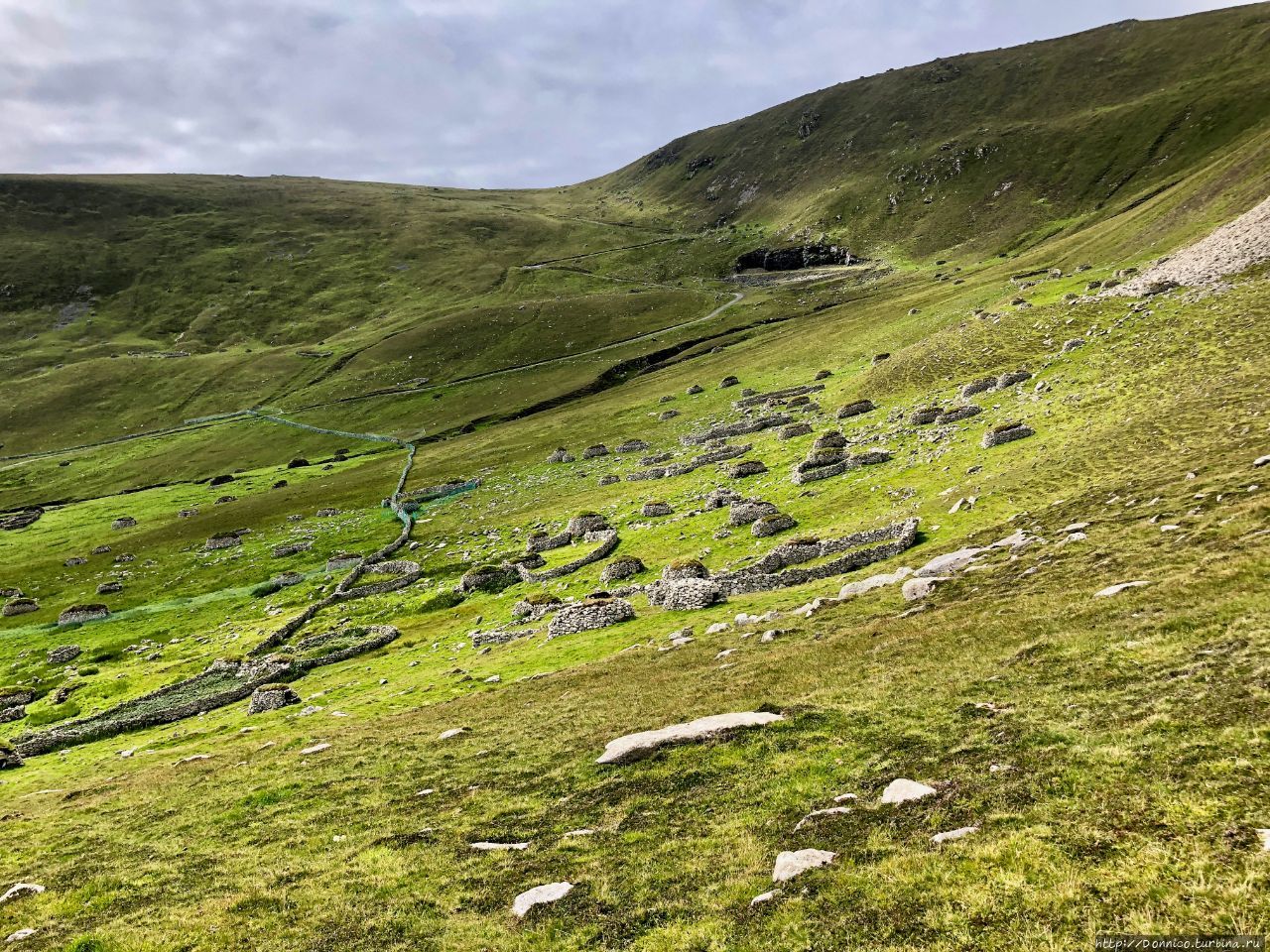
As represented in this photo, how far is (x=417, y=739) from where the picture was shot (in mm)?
27797

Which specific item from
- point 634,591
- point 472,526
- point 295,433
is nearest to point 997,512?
point 634,591

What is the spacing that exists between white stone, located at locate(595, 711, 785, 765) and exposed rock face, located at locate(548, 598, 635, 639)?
2019 centimetres

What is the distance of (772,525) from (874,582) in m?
15.4

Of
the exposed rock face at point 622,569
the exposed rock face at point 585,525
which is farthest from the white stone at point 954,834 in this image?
the exposed rock face at point 585,525

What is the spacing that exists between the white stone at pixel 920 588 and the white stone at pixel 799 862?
18.6 m

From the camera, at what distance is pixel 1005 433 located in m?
47.8

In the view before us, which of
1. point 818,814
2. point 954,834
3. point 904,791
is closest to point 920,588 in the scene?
point 904,791

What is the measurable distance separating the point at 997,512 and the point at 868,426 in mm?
31290

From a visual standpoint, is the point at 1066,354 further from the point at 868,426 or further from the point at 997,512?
the point at 997,512

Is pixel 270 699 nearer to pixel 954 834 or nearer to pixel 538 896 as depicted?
pixel 538 896

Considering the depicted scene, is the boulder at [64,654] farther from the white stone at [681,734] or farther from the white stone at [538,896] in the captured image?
the white stone at [538,896]

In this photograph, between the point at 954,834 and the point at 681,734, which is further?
the point at 681,734

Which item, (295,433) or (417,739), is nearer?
(417,739)

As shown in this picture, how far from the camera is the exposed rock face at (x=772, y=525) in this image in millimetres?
48094
